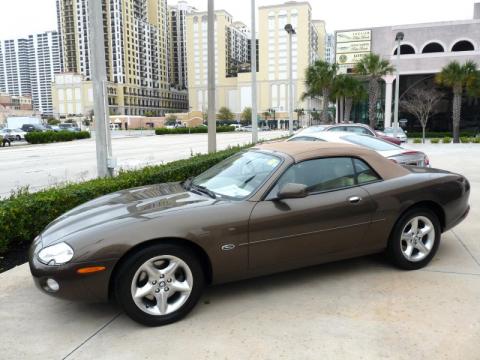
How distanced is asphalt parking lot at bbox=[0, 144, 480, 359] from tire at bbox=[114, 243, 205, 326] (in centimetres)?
12

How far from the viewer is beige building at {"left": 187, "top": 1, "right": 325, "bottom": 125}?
5007 inches

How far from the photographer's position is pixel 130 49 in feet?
464

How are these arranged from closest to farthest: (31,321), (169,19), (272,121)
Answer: (31,321)
(272,121)
(169,19)

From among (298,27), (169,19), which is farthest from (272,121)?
(169,19)

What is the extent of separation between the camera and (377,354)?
119 inches

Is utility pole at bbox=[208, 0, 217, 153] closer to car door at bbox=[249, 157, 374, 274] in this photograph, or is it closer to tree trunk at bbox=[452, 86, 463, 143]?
car door at bbox=[249, 157, 374, 274]

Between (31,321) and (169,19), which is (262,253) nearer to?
(31,321)

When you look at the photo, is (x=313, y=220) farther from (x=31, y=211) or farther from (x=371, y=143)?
(x=371, y=143)

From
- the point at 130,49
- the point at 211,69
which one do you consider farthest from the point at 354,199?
the point at 130,49

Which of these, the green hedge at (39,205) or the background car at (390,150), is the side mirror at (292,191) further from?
the background car at (390,150)

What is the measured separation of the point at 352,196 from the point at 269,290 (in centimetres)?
121

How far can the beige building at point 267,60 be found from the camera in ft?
417

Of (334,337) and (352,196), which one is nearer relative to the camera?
(334,337)

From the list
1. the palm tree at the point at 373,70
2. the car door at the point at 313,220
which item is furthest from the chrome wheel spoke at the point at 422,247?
the palm tree at the point at 373,70
